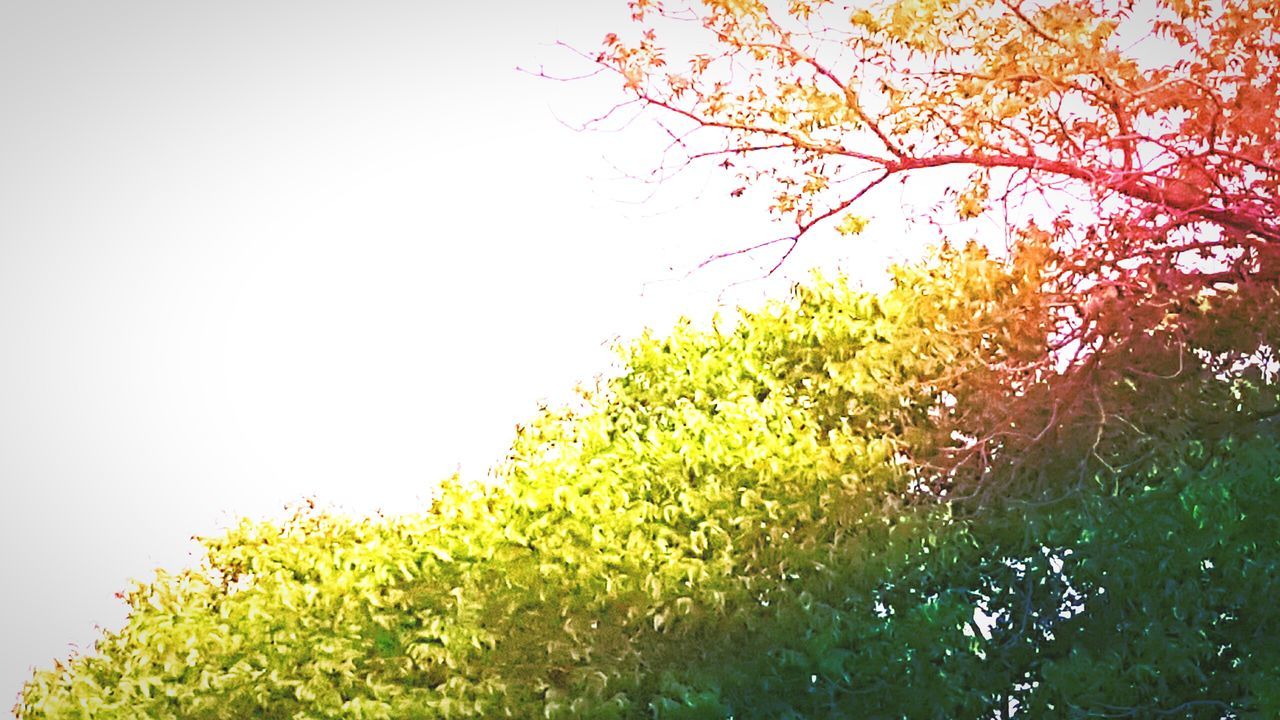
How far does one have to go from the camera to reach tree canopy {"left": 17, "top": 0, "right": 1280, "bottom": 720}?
7867mm

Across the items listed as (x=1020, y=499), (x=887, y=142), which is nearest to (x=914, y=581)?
(x=1020, y=499)

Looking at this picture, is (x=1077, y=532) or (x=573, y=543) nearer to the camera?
(x=1077, y=532)

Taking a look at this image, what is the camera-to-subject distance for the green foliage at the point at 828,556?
25.8 feet

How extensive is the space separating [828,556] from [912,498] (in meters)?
0.66

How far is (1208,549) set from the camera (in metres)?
7.71

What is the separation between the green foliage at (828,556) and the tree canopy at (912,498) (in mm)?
21

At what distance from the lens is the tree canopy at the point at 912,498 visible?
787 centimetres

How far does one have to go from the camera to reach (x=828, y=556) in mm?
8219

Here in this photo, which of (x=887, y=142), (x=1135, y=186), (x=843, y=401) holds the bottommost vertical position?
(x=843, y=401)

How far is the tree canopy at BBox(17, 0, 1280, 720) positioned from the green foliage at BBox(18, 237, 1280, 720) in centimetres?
2

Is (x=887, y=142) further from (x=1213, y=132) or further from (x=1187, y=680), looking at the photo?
(x=1187, y=680)

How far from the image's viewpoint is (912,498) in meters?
8.34

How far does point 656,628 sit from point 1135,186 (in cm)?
392

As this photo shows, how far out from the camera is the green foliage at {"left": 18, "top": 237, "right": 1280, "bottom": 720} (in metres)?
7.87
